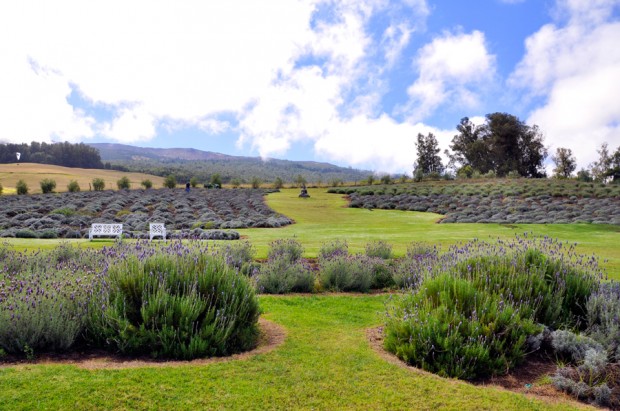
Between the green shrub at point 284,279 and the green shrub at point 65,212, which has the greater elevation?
the green shrub at point 284,279

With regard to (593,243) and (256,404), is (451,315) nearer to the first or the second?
(256,404)

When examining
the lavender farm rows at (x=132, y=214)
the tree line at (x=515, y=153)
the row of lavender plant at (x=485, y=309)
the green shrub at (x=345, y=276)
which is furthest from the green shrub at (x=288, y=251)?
the tree line at (x=515, y=153)

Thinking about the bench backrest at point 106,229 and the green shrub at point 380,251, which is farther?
the bench backrest at point 106,229

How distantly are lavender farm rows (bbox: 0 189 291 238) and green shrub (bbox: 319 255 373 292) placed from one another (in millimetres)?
11513

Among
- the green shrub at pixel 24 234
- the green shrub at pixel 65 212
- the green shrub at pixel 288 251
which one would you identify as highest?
the green shrub at pixel 288 251

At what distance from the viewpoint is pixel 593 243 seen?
18.5m

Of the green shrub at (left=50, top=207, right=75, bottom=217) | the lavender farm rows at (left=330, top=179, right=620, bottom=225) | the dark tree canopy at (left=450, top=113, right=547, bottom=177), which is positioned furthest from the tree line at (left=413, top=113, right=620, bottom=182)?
the green shrub at (left=50, top=207, right=75, bottom=217)

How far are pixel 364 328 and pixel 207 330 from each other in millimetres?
2627

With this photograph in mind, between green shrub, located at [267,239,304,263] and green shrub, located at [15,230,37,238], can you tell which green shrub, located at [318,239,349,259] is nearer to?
green shrub, located at [267,239,304,263]

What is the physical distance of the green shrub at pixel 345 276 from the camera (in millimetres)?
10656

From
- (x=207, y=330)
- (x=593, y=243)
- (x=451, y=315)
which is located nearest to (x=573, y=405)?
(x=451, y=315)

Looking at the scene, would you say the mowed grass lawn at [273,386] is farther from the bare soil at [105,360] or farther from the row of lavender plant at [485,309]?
the row of lavender plant at [485,309]

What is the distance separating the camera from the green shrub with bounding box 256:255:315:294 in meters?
10.3

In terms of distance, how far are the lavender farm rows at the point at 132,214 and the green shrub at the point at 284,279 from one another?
11091mm
